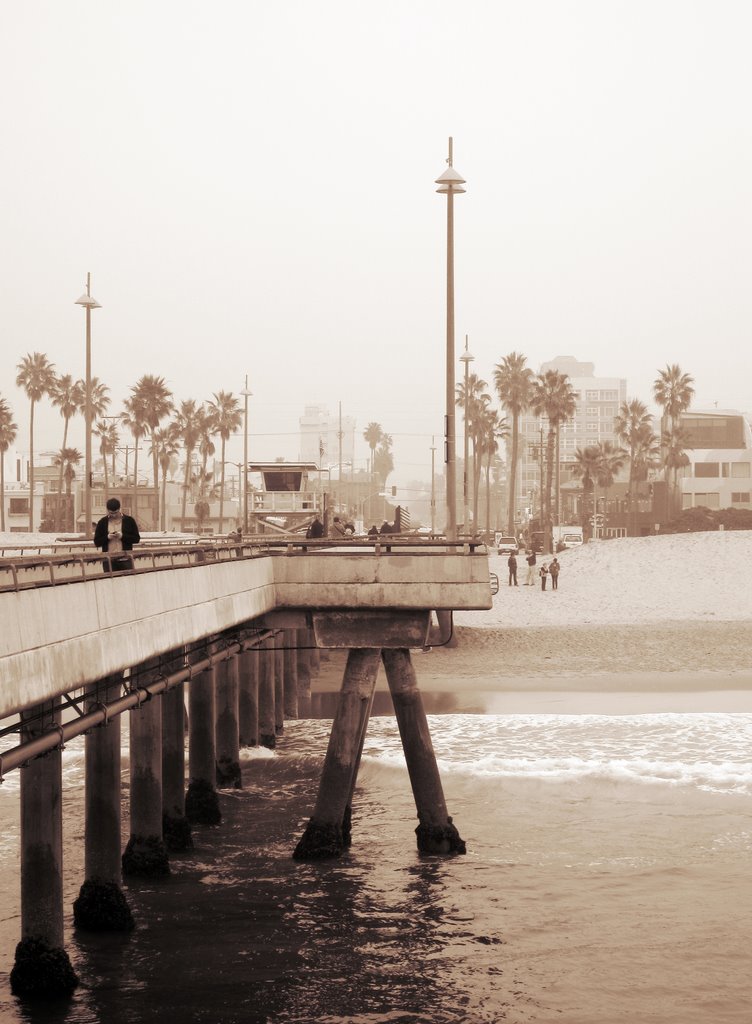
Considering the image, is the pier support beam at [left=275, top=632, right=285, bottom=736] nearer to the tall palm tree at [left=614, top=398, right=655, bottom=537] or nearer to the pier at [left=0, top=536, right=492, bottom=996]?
the pier at [left=0, top=536, right=492, bottom=996]

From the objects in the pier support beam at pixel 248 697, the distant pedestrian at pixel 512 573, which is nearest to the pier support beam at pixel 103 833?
the pier support beam at pixel 248 697

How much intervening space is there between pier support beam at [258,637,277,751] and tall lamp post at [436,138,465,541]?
6.57m

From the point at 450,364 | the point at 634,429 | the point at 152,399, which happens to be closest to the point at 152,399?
the point at 152,399

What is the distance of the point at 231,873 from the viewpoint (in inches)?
710

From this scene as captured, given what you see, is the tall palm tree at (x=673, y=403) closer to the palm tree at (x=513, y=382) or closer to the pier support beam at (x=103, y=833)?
the palm tree at (x=513, y=382)

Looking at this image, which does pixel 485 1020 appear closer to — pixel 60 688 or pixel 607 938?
pixel 607 938

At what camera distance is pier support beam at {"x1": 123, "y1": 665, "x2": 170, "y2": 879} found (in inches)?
640

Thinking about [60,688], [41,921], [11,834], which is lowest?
[11,834]

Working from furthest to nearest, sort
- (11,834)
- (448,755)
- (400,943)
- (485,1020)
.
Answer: (448,755)
(11,834)
(400,943)
(485,1020)

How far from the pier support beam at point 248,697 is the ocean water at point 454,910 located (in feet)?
5.37

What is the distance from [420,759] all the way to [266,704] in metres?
10.9

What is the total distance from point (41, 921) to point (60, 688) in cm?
358

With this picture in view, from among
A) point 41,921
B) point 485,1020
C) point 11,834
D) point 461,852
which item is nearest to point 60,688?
point 41,921

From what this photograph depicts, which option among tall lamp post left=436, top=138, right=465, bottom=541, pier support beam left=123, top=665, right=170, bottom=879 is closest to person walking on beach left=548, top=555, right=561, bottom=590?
Answer: tall lamp post left=436, top=138, right=465, bottom=541
